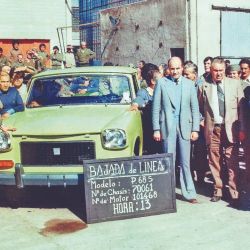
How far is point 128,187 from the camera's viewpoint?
5.62 metres

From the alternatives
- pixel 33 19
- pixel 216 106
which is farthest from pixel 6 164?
pixel 33 19

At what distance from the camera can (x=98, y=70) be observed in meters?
7.05

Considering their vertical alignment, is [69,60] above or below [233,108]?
above

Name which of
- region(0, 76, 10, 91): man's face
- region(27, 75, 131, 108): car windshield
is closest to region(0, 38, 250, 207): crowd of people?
region(27, 75, 131, 108): car windshield

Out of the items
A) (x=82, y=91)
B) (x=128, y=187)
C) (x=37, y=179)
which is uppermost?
(x=82, y=91)

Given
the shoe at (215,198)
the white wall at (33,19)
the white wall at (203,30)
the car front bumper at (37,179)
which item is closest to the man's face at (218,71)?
the shoe at (215,198)

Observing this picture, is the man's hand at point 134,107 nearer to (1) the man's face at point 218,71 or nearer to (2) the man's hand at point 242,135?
(1) the man's face at point 218,71

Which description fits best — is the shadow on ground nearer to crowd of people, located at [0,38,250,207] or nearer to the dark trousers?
crowd of people, located at [0,38,250,207]

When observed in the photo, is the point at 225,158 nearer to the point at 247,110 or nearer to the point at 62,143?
the point at 247,110

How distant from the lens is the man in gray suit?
19.6ft

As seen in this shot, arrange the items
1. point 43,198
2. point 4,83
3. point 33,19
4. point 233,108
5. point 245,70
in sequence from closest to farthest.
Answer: point 233,108
point 43,198
point 4,83
point 245,70
point 33,19

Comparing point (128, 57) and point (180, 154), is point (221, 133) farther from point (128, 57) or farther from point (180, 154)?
point (128, 57)

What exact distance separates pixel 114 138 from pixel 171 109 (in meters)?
0.87

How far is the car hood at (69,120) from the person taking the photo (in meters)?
5.66
